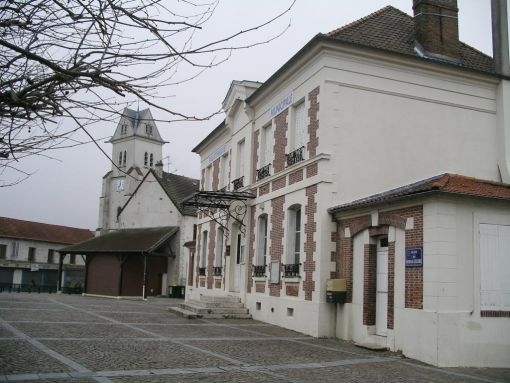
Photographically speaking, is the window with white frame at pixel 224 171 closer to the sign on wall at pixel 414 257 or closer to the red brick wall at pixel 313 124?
the red brick wall at pixel 313 124

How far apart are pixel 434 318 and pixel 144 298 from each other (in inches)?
1044

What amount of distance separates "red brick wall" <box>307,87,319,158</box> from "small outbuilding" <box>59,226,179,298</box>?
20.9 meters

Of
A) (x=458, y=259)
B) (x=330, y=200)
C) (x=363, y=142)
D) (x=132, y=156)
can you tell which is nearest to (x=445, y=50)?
(x=363, y=142)

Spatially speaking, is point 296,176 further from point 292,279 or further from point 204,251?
point 204,251

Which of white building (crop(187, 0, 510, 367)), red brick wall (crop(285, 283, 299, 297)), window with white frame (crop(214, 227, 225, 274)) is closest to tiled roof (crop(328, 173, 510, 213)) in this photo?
white building (crop(187, 0, 510, 367))

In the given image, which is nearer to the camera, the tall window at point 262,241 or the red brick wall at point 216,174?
the tall window at point 262,241

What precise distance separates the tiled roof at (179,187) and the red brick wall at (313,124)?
2333 cm

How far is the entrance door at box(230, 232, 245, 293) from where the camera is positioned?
22.0 m

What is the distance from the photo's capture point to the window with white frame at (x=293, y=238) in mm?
17531

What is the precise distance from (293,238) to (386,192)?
445 cm

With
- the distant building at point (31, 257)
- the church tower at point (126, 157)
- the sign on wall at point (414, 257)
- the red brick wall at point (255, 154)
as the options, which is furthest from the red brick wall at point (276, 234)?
the church tower at point (126, 157)

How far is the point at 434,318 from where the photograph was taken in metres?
11.2

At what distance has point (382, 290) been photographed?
44.4 feet

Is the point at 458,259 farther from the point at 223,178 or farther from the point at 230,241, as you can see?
the point at 223,178
